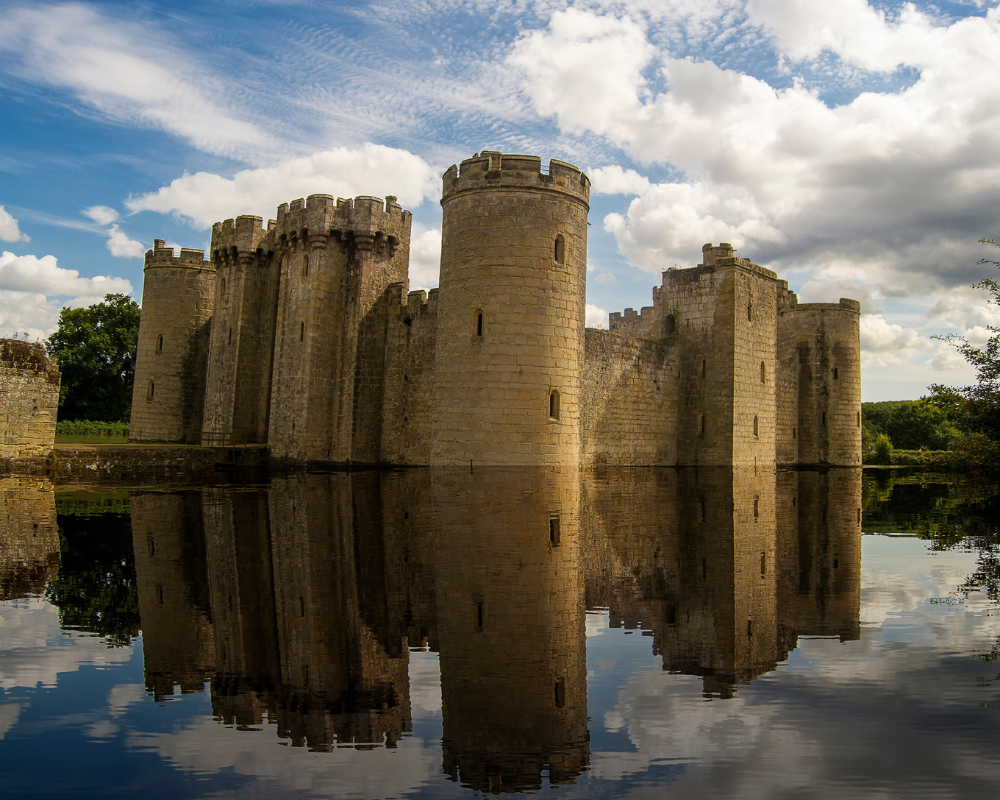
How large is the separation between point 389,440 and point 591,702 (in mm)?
21255

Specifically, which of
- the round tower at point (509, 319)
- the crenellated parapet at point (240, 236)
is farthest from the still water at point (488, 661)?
the crenellated parapet at point (240, 236)

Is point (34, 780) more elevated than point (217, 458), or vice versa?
point (217, 458)

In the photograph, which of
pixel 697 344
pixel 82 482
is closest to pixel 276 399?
pixel 82 482

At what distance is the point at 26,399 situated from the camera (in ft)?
60.7

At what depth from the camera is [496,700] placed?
4574 millimetres

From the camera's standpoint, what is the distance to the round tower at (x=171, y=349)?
3250 centimetres

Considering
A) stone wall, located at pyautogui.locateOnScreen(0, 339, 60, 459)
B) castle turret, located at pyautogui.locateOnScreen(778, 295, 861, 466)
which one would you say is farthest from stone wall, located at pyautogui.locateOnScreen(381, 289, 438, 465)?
castle turret, located at pyautogui.locateOnScreen(778, 295, 861, 466)

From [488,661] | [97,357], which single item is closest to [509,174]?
[488,661]

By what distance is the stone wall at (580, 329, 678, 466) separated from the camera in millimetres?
25062

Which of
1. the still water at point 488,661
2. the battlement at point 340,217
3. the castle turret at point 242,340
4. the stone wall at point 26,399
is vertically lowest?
the still water at point 488,661

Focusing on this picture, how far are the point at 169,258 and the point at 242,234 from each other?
20.9ft

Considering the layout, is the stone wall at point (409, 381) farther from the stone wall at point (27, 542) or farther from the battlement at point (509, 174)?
the stone wall at point (27, 542)

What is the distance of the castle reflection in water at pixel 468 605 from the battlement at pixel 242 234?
53.1ft

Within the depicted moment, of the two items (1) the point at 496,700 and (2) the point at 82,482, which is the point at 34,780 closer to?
(1) the point at 496,700
